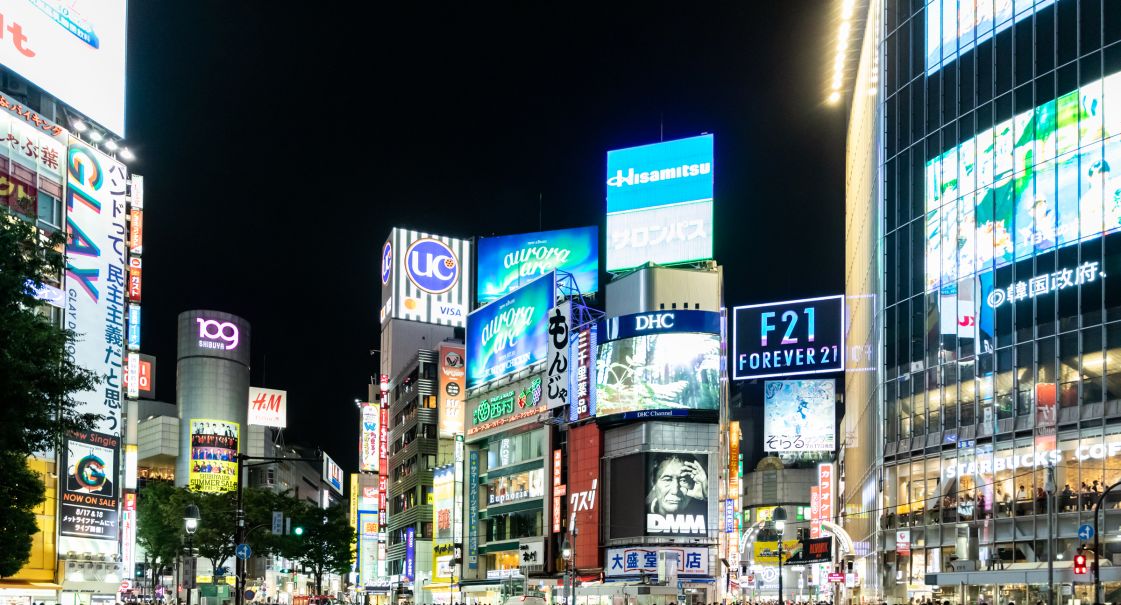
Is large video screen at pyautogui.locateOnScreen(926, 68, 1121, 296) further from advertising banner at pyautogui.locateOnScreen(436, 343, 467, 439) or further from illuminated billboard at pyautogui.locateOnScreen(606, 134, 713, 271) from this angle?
advertising banner at pyautogui.locateOnScreen(436, 343, 467, 439)

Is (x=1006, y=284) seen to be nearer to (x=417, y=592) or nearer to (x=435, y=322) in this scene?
(x=417, y=592)

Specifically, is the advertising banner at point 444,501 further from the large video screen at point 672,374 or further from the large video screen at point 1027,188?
the large video screen at point 1027,188

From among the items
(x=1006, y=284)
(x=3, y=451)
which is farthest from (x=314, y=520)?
(x=3, y=451)

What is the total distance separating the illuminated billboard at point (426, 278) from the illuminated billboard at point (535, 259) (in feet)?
120

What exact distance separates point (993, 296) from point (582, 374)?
35966mm

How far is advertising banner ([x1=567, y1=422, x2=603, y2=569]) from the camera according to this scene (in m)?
77.6

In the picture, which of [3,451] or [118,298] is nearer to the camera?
[3,451]

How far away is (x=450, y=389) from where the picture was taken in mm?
114562

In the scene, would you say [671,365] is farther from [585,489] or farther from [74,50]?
[74,50]

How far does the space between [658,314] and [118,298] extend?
30549 millimetres

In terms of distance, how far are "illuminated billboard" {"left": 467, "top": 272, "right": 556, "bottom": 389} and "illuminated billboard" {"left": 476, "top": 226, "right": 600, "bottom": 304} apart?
375cm

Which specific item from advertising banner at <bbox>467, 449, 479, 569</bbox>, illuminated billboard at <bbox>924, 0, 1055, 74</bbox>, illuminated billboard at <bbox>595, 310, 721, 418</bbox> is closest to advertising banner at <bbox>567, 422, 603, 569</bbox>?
illuminated billboard at <bbox>595, 310, 721, 418</bbox>

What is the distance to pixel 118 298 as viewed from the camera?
218ft

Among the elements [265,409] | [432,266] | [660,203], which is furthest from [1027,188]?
[265,409]
